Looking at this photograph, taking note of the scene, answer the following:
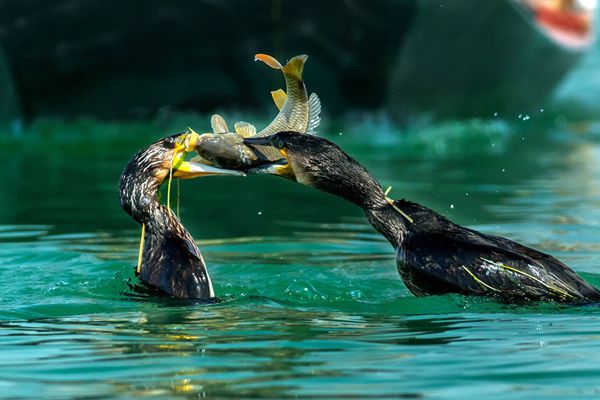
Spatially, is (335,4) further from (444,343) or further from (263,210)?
(444,343)

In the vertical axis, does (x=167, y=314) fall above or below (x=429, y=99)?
below

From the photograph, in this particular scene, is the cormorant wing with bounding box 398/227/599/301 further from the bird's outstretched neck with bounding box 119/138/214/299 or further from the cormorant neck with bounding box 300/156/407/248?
the bird's outstretched neck with bounding box 119/138/214/299

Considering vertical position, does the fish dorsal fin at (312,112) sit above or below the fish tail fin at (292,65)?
below

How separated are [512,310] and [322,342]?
4.49 ft

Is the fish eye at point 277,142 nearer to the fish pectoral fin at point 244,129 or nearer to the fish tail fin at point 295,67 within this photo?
the fish pectoral fin at point 244,129

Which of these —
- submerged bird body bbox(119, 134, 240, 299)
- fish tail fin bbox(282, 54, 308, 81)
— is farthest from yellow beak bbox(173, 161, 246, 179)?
fish tail fin bbox(282, 54, 308, 81)

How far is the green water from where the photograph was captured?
578 centimetres

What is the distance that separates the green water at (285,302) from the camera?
19.0 ft

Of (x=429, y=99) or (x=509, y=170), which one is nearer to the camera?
(x=509, y=170)

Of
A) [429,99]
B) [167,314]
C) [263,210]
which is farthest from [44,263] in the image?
[429,99]

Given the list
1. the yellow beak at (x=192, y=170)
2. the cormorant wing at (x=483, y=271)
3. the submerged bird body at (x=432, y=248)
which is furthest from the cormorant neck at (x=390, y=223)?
the yellow beak at (x=192, y=170)

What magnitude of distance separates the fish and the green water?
0.85 metres

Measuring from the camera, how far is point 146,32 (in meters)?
17.0

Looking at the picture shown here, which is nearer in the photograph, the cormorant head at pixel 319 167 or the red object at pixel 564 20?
the cormorant head at pixel 319 167
